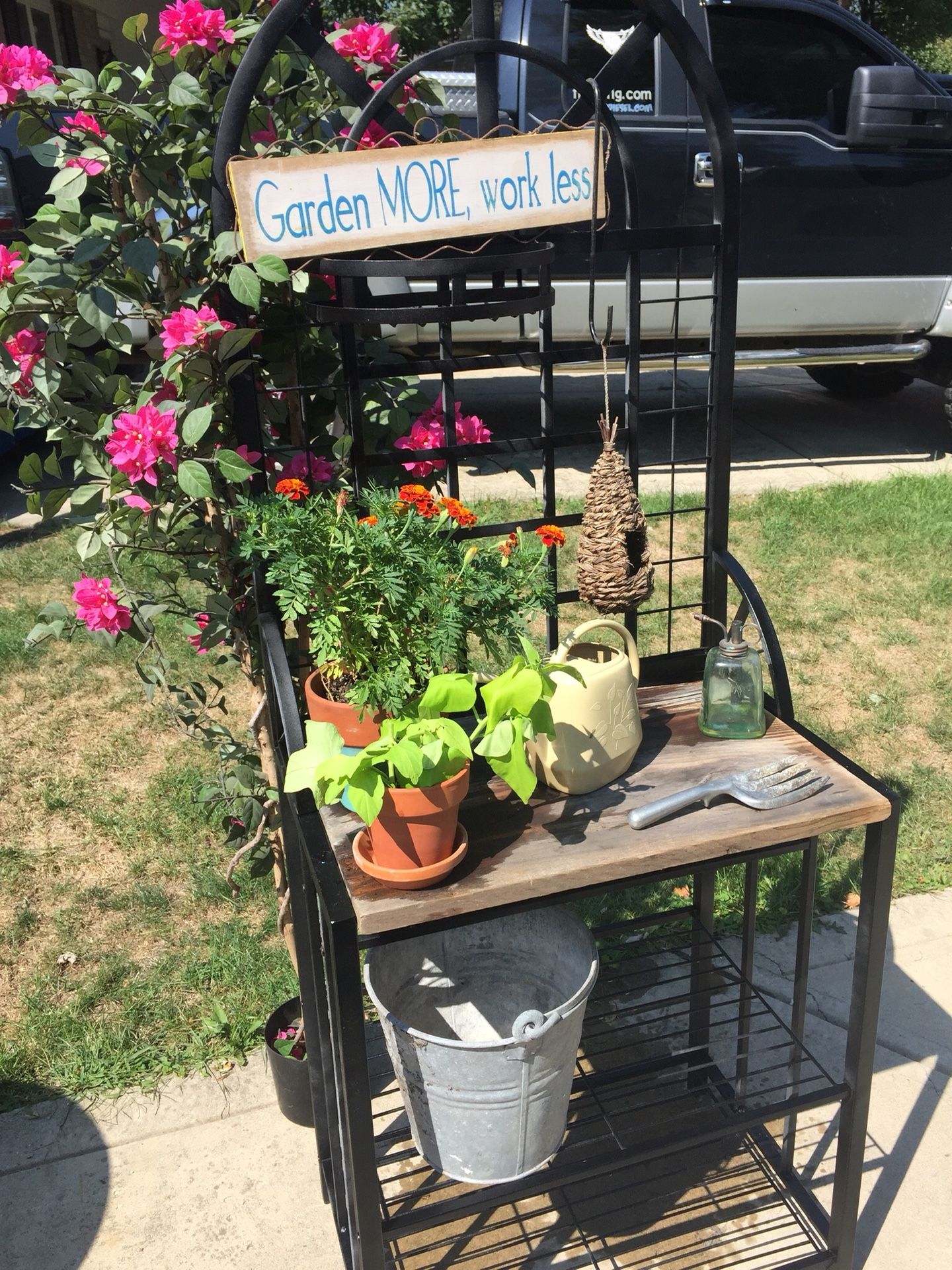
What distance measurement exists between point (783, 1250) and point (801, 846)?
2.64 feet

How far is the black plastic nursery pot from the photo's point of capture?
2.26 m

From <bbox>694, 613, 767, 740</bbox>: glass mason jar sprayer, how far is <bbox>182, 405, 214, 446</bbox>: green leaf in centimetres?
89

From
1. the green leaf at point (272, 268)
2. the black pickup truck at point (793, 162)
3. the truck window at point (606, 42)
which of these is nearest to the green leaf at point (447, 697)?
the green leaf at point (272, 268)

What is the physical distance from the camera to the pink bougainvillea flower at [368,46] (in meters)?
1.94

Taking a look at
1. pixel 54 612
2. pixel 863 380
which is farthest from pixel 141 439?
pixel 863 380

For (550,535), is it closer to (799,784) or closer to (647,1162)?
(799,784)

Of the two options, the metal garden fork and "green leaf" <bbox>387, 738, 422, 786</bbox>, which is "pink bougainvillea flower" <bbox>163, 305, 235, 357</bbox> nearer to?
"green leaf" <bbox>387, 738, 422, 786</bbox>

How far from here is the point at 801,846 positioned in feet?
5.82

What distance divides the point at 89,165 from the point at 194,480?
0.52 m

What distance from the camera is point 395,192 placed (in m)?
1.68

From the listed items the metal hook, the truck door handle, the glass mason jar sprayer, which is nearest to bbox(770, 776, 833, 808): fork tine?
the glass mason jar sprayer

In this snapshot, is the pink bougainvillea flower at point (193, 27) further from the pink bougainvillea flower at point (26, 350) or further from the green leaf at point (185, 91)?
the pink bougainvillea flower at point (26, 350)

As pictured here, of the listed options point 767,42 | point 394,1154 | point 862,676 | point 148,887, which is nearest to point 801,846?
point 394,1154

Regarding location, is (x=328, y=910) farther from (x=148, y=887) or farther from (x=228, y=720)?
(x=228, y=720)
